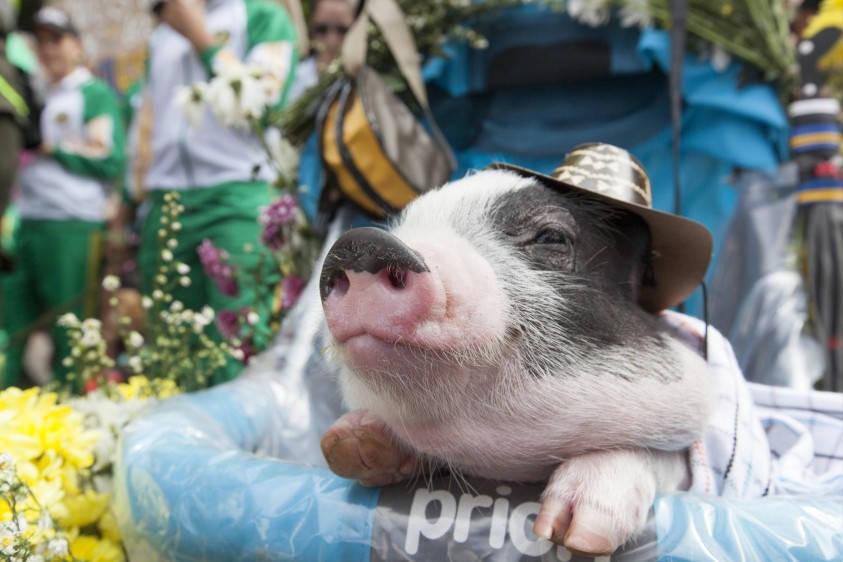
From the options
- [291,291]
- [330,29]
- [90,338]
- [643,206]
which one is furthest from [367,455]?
[330,29]

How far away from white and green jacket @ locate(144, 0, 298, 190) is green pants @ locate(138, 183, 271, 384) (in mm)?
47

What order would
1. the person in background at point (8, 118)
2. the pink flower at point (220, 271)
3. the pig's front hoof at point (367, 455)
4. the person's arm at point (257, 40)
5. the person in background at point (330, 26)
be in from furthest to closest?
the person in background at point (330, 26) → the person's arm at point (257, 40) → the person in background at point (8, 118) → the pink flower at point (220, 271) → the pig's front hoof at point (367, 455)

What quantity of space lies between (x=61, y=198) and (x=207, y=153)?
0.97 meters

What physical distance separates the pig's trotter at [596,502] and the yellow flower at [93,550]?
0.61 meters

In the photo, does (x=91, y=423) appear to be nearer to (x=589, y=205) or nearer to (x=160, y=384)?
(x=160, y=384)

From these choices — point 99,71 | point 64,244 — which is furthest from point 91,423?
point 99,71

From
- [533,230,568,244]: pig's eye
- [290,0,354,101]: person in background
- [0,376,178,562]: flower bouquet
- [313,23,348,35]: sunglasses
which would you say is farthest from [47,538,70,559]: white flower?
[313,23,348,35]: sunglasses

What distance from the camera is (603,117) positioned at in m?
1.77

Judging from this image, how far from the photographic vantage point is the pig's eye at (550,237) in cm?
82

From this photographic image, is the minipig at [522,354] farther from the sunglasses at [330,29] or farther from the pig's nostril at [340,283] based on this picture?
the sunglasses at [330,29]

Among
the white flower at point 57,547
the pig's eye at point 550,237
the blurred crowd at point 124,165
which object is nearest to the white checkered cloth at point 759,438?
the pig's eye at point 550,237

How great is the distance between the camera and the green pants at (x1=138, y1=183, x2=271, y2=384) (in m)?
2.22

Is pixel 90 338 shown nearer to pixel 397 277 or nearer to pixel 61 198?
pixel 397 277

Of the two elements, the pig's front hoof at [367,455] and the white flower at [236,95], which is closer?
the pig's front hoof at [367,455]
